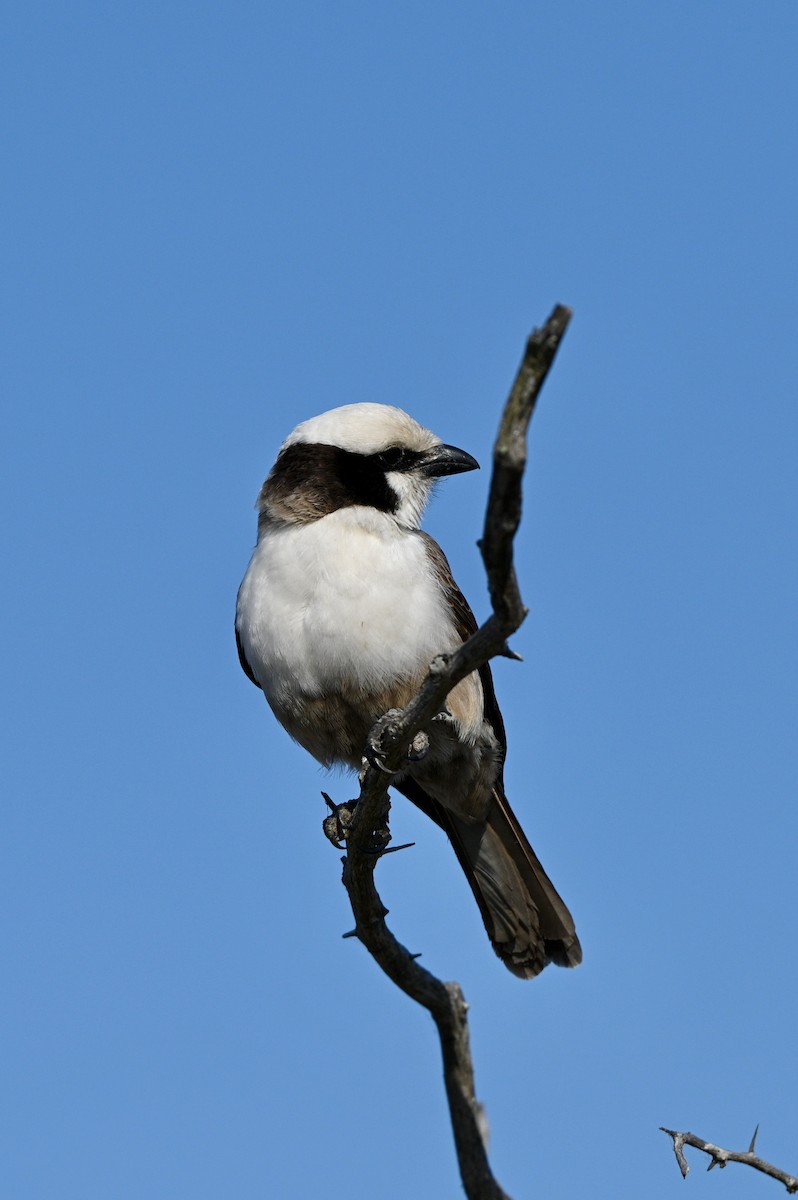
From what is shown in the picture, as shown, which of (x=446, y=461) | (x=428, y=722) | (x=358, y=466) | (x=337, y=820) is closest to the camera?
(x=428, y=722)

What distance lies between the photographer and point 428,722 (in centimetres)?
487

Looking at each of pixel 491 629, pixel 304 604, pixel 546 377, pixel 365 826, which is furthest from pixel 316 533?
pixel 546 377

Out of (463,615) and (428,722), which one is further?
(463,615)

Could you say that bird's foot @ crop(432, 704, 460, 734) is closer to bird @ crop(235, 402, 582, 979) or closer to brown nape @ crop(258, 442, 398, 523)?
bird @ crop(235, 402, 582, 979)

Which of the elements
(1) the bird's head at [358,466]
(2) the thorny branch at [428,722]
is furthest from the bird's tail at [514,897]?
(2) the thorny branch at [428,722]

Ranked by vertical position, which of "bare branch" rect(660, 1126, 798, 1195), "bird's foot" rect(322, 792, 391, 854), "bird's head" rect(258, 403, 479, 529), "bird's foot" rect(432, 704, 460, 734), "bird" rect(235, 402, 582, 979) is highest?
"bird's head" rect(258, 403, 479, 529)

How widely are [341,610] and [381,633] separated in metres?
0.21

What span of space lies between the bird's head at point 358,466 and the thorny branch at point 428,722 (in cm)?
197

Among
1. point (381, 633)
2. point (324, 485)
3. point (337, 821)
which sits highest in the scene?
point (324, 485)

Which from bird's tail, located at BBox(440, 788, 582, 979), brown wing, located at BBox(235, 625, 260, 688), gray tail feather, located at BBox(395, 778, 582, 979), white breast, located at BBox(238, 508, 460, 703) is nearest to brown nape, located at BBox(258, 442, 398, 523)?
white breast, located at BBox(238, 508, 460, 703)

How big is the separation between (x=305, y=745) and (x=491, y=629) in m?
3.11

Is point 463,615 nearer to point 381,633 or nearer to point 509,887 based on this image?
point 381,633

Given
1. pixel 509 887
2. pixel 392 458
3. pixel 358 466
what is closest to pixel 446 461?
pixel 392 458

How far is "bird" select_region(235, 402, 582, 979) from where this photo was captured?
256 inches
